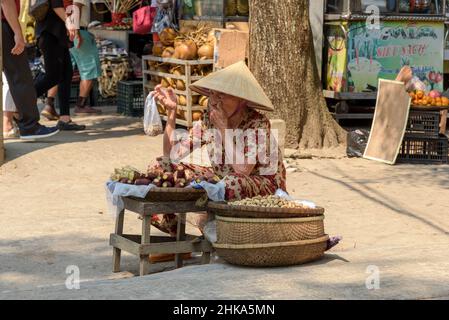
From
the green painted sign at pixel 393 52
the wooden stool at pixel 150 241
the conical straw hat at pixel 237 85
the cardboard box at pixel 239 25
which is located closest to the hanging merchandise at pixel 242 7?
the cardboard box at pixel 239 25

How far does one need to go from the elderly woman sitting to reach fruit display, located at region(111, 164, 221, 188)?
0.35 feet

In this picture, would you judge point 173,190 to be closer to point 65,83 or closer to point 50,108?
point 65,83

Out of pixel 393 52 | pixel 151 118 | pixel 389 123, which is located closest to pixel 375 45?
pixel 393 52

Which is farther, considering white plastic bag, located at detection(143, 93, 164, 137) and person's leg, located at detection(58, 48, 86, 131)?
person's leg, located at detection(58, 48, 86, 131)

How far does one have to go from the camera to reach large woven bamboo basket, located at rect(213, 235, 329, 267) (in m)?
5.84

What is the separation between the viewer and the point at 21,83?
32.9 feet

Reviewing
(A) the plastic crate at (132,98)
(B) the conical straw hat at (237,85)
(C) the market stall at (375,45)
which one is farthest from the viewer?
(A) the plastic crate at (132,98)

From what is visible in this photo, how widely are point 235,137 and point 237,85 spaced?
0.34 meters

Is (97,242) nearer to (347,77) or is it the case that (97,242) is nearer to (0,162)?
(0,162)

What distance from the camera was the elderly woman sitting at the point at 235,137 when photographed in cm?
635

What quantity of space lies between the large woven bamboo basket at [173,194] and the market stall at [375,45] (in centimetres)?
575

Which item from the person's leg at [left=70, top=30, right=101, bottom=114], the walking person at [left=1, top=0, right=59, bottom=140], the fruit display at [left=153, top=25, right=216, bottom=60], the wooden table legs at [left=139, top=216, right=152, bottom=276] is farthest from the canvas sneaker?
the wooden table legs at [left=139, top=216, right=152, bottom=276]

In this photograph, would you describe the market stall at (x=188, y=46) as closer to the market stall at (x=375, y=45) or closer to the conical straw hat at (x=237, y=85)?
the market stall at (x=375, y=45)

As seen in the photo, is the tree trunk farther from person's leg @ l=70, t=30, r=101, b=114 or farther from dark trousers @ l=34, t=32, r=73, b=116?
person's leg @ l=70, t=30, r=101, b=114
